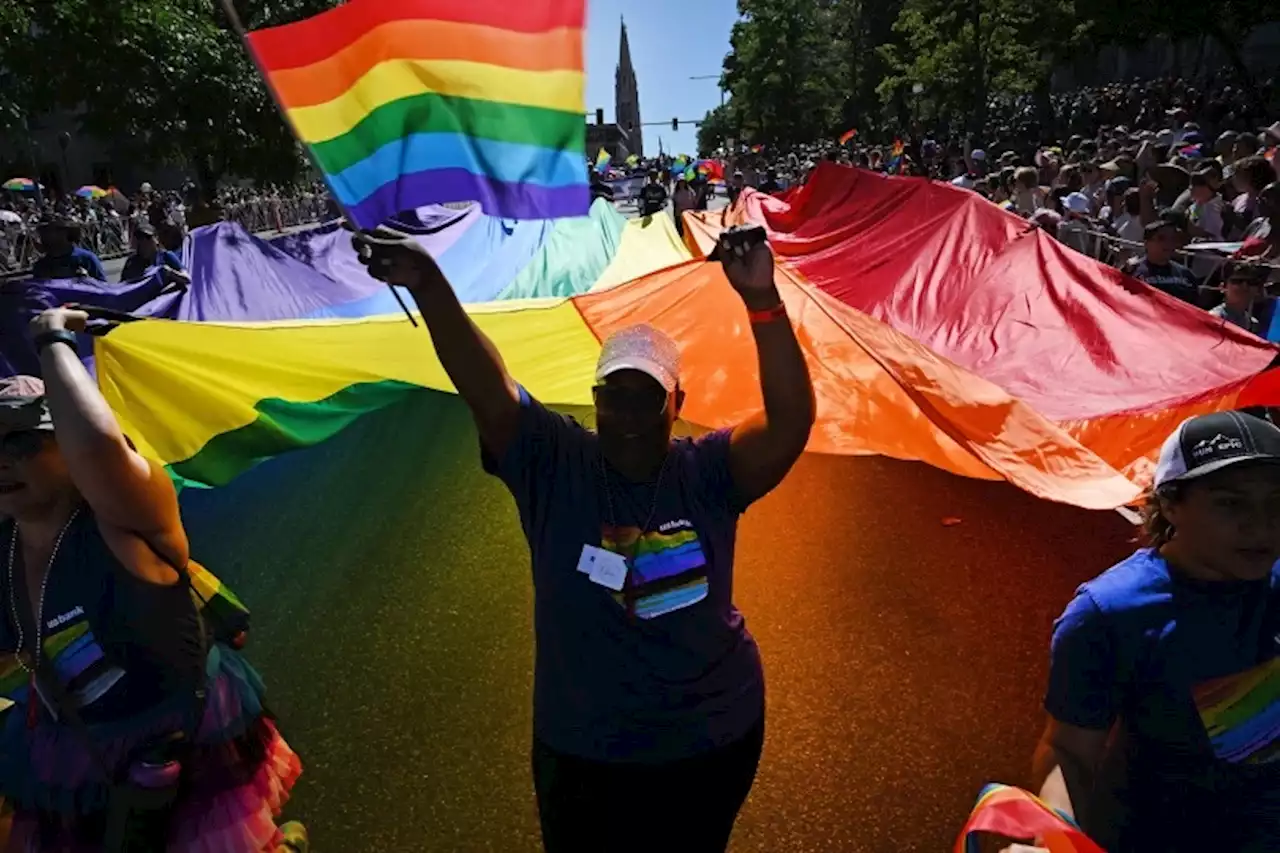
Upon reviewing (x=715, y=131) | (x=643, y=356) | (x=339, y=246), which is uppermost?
(x=643, y=356)

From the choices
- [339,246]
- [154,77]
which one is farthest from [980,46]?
[339,246]

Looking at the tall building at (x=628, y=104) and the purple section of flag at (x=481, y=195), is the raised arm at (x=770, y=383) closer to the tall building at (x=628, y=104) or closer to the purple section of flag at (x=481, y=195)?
the purple section of flag at (x=481, y=195)

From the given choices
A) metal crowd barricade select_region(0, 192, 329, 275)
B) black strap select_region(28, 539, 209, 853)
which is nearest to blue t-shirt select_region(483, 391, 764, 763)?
black strap select_region(28, 539, 209, 853)

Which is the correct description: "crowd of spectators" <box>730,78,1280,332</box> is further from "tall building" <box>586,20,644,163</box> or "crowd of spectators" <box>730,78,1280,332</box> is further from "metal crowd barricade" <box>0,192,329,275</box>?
"tall building" <box>586,20,644,163</box>

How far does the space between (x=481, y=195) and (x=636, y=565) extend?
1.33 metres

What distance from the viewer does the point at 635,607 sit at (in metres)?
1.86

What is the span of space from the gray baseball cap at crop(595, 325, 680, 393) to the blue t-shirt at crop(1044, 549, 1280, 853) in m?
0.85

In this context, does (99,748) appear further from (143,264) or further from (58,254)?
(143,264)

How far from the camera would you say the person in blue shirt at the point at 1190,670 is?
1619 mm

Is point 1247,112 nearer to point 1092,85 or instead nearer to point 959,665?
point 959,665

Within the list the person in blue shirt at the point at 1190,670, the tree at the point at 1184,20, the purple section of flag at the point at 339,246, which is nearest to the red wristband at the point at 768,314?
the person in blue shirt at the point at 1190,670

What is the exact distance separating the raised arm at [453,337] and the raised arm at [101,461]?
23.8 inches

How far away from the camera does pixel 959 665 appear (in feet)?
12.1

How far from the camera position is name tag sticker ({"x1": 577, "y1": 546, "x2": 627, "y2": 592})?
186 centimetres
